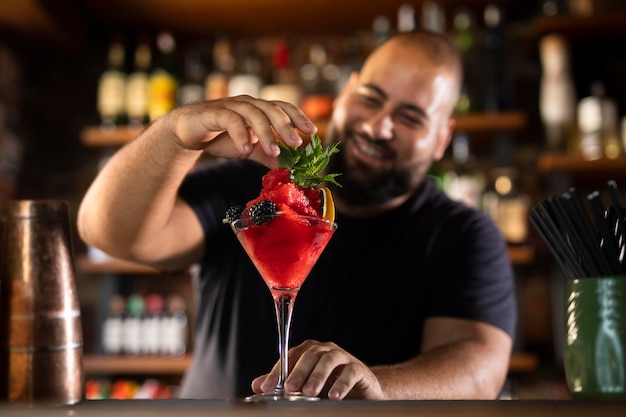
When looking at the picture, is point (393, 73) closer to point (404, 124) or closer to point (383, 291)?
point (404, 124)

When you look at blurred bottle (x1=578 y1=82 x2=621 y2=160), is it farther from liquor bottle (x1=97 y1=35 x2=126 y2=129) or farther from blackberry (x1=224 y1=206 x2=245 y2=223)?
blackberry (x1=224 y1=206 x2=245 y2=223)

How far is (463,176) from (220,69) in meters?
1.06

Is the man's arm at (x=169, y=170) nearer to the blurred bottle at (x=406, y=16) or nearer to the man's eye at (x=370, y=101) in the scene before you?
the man's eye at (x=370, y=101)

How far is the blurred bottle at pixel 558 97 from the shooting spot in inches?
111

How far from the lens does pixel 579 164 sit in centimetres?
268

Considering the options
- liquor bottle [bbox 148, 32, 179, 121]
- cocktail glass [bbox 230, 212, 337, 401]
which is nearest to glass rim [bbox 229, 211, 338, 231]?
cocktail glass [bbox 230, 212, 337, 401]

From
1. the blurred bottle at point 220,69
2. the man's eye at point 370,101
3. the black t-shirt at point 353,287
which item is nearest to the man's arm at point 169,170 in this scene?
the black t-shirt at point 353,287

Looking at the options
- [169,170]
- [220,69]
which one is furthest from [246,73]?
[169,170]

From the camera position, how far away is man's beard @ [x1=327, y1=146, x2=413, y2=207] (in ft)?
5.95

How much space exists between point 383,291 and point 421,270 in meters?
0.10

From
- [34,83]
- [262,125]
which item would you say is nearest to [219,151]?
[262,125]

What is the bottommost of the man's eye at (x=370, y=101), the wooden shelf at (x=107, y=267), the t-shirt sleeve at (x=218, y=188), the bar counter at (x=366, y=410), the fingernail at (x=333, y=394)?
the fingernail at (x=333, y=394)

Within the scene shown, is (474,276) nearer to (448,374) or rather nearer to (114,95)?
(448,374)

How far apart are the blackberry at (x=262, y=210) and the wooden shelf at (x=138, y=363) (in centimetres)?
193
